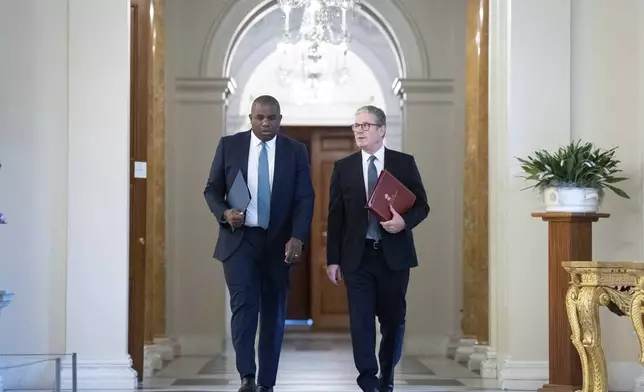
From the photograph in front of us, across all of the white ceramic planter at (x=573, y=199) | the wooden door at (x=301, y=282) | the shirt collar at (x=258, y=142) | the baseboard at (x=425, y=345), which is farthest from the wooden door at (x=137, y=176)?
the wooden door at (x=301, y=282)

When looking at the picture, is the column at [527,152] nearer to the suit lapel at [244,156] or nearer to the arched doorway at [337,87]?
the suit lapel at [244,156]

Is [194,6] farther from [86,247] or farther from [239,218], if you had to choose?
[239,218]

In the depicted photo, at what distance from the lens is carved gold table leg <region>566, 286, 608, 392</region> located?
16.8 feet

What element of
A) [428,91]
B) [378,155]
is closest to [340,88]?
[428,91]

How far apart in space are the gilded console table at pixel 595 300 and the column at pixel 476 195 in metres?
2.71

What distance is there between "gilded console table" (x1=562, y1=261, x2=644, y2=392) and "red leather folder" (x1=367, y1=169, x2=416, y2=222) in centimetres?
89

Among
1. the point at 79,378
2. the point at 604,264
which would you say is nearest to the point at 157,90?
the point at 79,378

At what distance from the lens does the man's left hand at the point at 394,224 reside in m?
5.17

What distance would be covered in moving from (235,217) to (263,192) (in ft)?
0.99

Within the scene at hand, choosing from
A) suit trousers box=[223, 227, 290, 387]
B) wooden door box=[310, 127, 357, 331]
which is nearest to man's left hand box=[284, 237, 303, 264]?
suit trousers box=[223, 227, 290, 387]

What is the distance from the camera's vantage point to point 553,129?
670 cm

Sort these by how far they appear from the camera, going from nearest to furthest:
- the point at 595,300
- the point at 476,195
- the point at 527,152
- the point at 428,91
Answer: the point at 595,300 → the point at 527,152 → the point at 476,195 → the point at 428,91

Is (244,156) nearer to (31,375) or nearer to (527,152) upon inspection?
(527,152)

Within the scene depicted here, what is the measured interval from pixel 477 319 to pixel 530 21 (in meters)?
2.82
